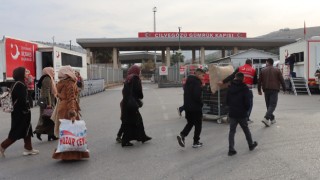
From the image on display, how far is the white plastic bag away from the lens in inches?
277

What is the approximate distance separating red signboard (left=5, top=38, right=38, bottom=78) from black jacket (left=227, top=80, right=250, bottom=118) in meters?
14.9

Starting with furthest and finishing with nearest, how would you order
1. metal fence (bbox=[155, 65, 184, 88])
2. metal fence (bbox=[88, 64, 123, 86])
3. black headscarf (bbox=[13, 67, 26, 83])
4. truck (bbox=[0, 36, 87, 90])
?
metal fence (bbox=[155, 65, 184, 88])
metal fence (bbox=[88, 64, 123, 86])
truck (bbox=[0, 36, 87, 90])
black headscarf (bbox=[13, 67, 26, 83])

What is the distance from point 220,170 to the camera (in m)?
6.33

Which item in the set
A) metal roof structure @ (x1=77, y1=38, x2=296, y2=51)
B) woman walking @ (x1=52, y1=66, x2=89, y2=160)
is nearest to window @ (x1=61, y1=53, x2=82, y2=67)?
woman walking @ (x1=52, y1=66, x2=89, y2=160)

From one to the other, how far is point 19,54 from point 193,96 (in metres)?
15.4

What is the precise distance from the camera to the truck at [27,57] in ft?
63.9

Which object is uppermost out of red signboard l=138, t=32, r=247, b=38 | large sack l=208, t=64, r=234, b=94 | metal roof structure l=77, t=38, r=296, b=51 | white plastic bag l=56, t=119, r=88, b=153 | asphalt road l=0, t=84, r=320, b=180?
red signboard l=138, t=32, r=247, b=38

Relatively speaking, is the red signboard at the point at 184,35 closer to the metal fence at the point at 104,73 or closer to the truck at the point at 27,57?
the metal fence at the point at 104,73

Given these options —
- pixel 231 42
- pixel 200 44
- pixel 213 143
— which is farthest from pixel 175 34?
pixel 213 143

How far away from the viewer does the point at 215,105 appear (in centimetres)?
1188

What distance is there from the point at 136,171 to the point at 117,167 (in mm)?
437

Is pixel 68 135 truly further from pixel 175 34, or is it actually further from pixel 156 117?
pixel 175 34

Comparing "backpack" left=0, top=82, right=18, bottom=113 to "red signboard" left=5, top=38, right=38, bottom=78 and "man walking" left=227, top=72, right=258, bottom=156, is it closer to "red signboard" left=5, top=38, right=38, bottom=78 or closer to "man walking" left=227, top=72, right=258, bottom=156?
"man walking" left=227, top=72, right=258, bottom=156

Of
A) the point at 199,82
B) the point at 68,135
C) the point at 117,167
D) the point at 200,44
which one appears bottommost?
the point at 117,167
